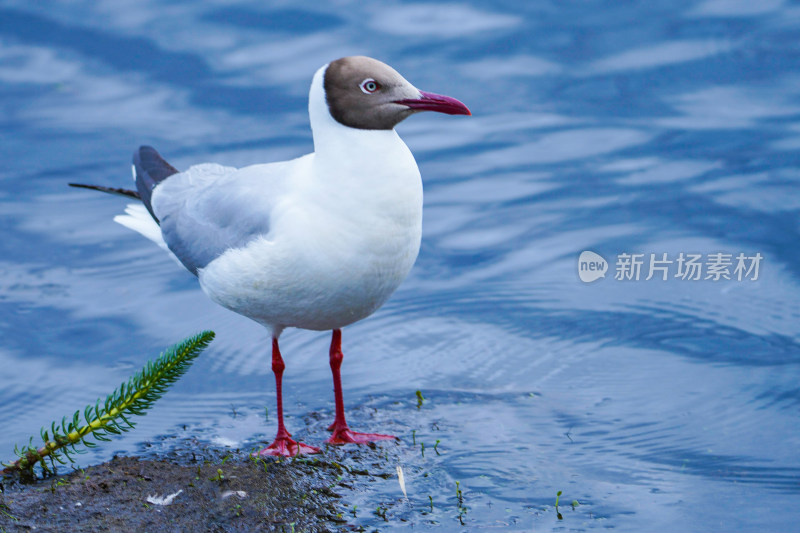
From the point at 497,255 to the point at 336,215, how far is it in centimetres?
359

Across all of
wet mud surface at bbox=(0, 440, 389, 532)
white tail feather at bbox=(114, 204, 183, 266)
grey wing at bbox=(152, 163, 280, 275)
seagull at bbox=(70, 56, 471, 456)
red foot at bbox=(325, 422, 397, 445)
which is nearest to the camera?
wet mud surface at bbox=(0, 440, 389, 532)

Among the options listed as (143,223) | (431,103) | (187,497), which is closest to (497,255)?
(143,223)

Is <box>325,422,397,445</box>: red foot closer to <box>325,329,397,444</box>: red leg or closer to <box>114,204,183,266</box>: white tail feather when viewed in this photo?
<box>325,329,397,444</box>: red leg

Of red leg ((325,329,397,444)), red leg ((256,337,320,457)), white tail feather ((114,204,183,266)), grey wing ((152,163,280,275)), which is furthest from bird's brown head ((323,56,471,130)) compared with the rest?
white tail feather ((114,204,183,266))

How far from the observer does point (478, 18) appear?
41.5 ft

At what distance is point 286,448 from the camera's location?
557 centimetres

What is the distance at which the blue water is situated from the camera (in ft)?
18.8

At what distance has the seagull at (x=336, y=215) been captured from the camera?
16.4 ft

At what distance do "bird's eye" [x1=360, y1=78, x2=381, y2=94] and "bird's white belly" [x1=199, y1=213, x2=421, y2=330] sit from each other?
2.09 feet

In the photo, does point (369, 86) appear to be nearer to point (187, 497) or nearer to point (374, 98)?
point (374, 98)

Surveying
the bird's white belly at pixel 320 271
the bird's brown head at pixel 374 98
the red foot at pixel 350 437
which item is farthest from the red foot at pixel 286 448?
the bird's brown head at pixel 374 98

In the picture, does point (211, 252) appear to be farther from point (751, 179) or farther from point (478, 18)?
point (478, 18)

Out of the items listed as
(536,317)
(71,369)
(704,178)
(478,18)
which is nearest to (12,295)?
(71,369)

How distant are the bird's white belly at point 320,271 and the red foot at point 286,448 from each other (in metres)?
0.62
